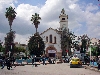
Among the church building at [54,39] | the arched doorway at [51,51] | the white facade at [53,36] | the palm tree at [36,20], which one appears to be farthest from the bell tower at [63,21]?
the palm tree at [36,20]

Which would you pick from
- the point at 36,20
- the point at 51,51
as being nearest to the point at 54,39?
the point at 51,51

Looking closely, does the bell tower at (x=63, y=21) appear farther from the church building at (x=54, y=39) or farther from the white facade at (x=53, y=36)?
the white facade at (x=53, y=36)

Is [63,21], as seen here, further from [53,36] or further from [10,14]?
[10,14]

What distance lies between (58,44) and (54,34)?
4249 mm

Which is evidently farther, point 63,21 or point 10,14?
point 63,21

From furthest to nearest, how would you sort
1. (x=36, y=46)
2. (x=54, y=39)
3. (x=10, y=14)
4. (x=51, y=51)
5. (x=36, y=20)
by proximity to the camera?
1. (x=54, y=39)
2. (x=51, y=51)
3. (x=36, y=20)
4. (x=36, y=46)
5. (x=10, y=14)

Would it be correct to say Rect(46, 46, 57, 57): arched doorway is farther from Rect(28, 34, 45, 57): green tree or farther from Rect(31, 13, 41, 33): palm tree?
Rect(31, 13, 41, 33): palm tree

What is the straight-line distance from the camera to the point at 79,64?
30516mm

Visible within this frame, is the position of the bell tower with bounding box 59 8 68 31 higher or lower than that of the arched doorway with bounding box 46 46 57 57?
higher

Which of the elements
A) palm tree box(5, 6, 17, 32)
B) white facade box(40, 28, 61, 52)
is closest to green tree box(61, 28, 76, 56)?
white facade box(40, 28, 61, 52)

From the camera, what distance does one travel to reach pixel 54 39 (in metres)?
74.2

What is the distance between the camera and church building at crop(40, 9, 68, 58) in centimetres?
7200

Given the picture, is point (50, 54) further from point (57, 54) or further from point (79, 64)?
point (79, 64)

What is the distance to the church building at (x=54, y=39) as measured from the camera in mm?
72000
